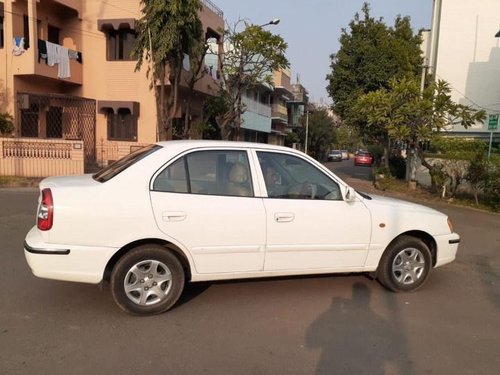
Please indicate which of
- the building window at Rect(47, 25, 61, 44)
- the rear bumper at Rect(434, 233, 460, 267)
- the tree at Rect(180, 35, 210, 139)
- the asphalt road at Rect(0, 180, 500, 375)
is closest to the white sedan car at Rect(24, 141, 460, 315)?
the rear bumper at Rect(434, 233, 460, 267)

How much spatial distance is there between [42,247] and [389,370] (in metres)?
3.12

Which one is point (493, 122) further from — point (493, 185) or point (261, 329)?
point (261, 329)

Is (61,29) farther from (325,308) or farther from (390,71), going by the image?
(325,308)

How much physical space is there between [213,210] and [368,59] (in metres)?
20.1

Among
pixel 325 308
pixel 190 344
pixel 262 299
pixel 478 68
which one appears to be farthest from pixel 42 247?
pixel 478 68

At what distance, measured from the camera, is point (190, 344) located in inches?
156

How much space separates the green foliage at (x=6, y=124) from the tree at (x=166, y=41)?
17.6 feet

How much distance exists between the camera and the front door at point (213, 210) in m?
4.43

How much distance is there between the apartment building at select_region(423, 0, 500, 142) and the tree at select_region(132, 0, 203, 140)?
15938 millimetres

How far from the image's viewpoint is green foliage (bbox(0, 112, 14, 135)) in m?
17.8

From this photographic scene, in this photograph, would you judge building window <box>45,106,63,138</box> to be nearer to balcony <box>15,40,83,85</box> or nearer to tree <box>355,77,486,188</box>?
balcony <box>15,40,83,85</box>

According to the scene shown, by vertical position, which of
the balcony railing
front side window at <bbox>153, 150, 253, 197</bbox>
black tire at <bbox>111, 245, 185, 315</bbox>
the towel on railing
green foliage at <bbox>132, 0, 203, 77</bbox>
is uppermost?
green foliage at <bbox>132, 0, 203, 77</bbox>

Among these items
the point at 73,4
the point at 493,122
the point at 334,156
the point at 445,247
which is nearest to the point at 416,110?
the point at 493,122

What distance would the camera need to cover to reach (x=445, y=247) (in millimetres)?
5543
